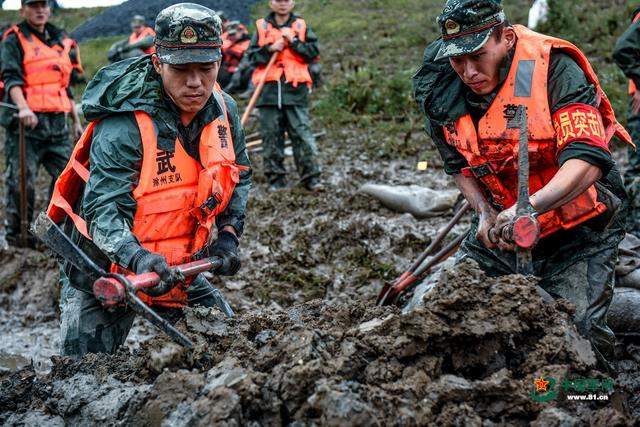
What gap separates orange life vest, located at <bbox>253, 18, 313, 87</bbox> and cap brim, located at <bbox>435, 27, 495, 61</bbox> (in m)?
5.13

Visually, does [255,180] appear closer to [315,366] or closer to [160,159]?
[160,159]

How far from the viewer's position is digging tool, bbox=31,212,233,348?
2.66m

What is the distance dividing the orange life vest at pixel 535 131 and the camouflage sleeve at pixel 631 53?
3.13 m

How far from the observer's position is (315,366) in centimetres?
242

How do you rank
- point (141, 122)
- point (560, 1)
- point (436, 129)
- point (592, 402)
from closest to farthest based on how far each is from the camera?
point (592, 402) → point (141, 122) → point (436, 129) → point (560, 1)

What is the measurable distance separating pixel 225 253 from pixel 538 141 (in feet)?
4.94

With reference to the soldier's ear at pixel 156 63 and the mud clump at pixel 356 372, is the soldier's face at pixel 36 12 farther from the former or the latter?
the mud clump at pixel 356 372

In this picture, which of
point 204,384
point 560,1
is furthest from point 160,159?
point 560,1

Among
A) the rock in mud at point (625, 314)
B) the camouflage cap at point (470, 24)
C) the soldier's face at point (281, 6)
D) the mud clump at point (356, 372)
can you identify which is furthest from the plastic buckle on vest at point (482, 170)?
the soldier's face at point (281, 6)

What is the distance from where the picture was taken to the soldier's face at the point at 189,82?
3.18m

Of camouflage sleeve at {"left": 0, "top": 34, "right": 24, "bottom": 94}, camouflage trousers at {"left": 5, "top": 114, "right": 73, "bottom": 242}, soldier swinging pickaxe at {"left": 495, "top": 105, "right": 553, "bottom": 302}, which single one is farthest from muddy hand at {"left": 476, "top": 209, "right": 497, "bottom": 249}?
camouflage sleeve at {"left": 0, "top": 34, "right": 24, "bottom": 94}

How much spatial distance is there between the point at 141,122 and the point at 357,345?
4.52ft

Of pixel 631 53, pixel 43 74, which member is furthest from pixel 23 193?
pixel 631 53

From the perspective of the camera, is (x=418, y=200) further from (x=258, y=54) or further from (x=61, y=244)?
(x=61, y=244)
